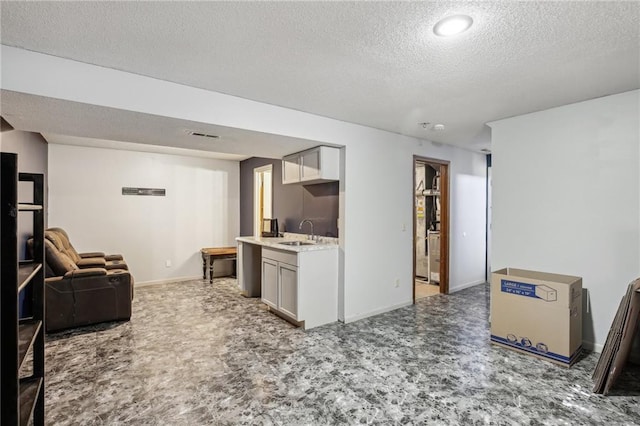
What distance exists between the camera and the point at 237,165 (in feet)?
22.5

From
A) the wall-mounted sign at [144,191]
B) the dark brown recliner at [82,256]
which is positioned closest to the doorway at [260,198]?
the wall-mounted sign at [144,191]

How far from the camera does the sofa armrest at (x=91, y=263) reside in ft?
14.6

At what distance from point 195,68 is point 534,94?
115 inches

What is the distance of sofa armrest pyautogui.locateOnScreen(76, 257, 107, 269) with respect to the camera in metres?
4.46

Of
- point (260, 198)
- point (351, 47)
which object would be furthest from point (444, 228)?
point (351, 47)

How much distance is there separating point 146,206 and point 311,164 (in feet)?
11.7

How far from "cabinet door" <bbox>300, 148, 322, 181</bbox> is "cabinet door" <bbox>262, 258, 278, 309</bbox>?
117 centimetres

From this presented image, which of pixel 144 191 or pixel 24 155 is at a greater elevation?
pixel 24 155

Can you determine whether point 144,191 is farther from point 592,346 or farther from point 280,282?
point 592,346

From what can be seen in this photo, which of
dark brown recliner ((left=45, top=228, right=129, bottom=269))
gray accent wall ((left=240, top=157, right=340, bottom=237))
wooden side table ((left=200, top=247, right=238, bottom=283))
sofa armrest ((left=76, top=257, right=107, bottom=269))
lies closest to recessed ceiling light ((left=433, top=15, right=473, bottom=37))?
gray accent wall ((left=240, top=157, right=340, bottom=237))

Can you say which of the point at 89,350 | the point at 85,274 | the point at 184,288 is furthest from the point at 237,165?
the point at 89,350

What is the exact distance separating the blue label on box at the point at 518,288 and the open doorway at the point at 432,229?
1.88 metres

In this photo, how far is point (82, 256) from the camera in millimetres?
4965

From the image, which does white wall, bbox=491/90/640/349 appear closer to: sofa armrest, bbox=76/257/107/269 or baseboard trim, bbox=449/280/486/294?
baseboard trim, bbox=449/280/486/294
